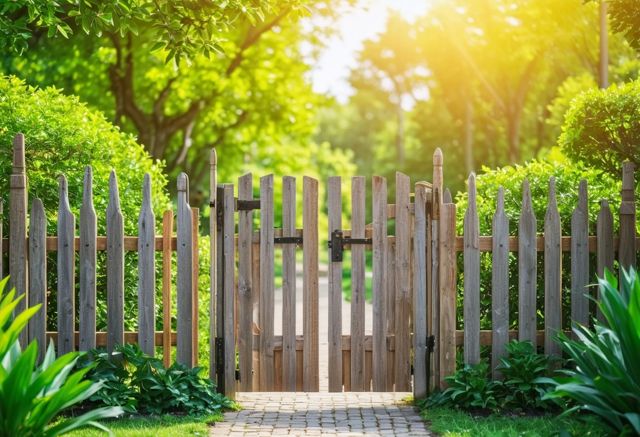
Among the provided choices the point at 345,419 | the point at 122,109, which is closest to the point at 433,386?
the point at 345,419

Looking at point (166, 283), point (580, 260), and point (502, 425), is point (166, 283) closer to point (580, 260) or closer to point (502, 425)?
point (502, 425)

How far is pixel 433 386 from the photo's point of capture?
27.8 ft

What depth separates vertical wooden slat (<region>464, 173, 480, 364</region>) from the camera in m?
8.21

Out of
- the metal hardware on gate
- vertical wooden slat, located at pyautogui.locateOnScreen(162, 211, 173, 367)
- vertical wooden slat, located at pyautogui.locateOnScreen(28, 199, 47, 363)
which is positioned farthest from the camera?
the metal hardware on gate

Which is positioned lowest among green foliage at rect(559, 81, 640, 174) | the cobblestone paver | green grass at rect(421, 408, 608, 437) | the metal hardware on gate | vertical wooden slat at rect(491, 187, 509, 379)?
the cobblestone paver

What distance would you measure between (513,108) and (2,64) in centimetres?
2069

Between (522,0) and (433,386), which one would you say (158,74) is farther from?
(433,386)

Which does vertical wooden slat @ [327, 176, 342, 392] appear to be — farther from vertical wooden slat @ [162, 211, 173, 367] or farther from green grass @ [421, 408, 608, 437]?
vertical wooden slat @ [162, 211, 173, 367]

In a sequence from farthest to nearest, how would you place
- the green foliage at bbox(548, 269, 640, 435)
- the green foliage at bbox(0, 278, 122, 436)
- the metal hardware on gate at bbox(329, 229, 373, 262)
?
the metal hardware on gate at bbox(329, 229, 373, 262) → the green foliage at bbox(548, 269, 640, 435) → the green foliage at bbox(0, 278, 122, 436)

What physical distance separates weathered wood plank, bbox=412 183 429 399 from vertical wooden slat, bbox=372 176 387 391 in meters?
0.27

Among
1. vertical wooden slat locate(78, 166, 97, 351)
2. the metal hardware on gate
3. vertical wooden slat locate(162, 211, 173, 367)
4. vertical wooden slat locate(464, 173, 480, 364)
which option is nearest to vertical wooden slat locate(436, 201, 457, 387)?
vertical wooden slat locate(464, 173, 480, 364)

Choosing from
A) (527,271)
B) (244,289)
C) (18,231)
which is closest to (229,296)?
(244,289)

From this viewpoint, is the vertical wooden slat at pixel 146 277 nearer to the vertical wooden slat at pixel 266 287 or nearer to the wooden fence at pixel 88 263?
the wooden fence at pixel 88 263

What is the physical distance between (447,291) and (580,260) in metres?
1.17
